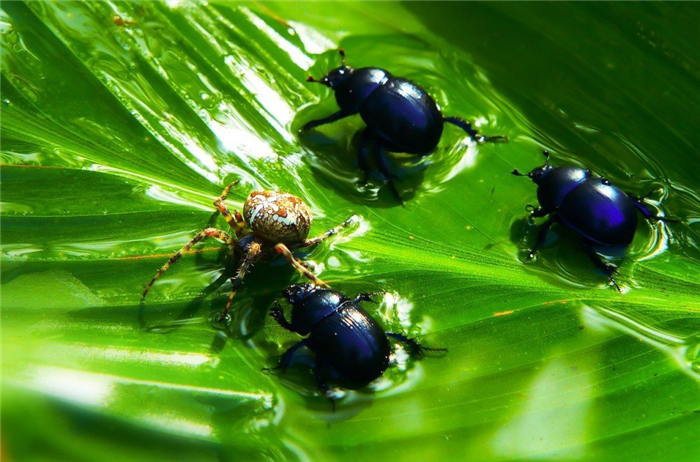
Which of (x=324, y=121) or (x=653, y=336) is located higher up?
(x=324, y=121)

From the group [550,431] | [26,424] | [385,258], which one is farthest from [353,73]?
[26,424]

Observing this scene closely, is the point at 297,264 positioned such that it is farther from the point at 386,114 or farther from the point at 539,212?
the point at 539,212

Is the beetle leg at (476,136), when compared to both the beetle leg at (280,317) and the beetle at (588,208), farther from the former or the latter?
the beetle leg at (280,317)

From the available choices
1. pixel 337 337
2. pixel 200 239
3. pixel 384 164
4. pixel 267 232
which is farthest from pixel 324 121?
pixel 337 337

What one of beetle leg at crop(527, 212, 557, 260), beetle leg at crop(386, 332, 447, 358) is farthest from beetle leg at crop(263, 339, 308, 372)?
beetle leg at crop(527, 212, 557, 260)

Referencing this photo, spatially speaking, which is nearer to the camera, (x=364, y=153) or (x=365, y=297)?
(x=365, y=297)

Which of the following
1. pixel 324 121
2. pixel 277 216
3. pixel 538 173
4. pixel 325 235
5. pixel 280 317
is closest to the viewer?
pixel 280 317

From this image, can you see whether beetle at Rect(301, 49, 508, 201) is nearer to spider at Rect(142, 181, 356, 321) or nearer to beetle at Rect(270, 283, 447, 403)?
spider at Rect(142, 181, 356, 321)
